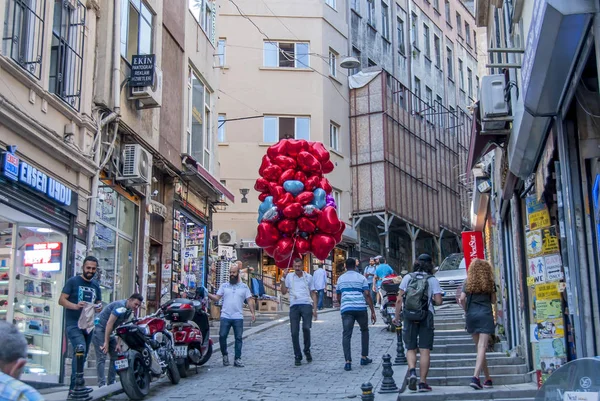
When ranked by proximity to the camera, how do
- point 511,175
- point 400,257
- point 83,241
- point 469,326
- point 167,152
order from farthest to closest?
point 400,257
point 167,152
point 83,241
point 511,175
point 469,326

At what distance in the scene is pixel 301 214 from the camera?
1700 centimetres

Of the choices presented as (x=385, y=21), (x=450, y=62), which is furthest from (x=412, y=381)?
(x=450, y=62)

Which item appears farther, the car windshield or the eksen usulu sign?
the car windshield

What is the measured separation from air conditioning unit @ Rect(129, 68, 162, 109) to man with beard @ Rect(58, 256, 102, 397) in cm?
584

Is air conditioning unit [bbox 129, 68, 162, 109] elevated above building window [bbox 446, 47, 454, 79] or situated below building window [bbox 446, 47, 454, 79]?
below

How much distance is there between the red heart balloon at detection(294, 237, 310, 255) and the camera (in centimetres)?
1689

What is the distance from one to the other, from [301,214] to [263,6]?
59.2 ft

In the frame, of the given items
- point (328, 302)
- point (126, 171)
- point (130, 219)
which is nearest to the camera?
point (126, 171)

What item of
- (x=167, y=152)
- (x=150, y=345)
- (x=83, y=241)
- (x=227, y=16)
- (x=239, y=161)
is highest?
(x=227, y=16)

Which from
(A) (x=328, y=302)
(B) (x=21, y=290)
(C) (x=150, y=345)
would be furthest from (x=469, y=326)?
(A) (x=328, y=302)

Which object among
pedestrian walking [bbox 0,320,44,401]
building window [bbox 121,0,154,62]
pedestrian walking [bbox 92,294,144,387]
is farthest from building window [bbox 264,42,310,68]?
pedestrian walking [bbox 0,320,44,401]

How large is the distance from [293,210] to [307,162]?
54.8 inches

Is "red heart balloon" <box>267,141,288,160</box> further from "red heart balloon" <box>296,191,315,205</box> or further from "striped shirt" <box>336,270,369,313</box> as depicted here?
"striped shirt" <box>336,270,369,313</box>

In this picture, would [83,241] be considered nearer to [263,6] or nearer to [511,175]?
[511,175]
